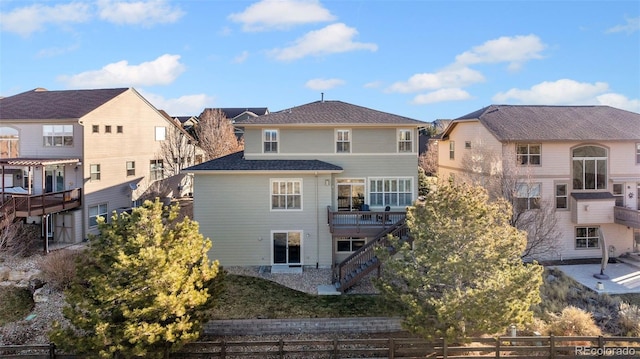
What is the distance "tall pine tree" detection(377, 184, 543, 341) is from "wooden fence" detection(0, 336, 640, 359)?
1.17 meters

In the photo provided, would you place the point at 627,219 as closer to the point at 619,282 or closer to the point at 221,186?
the point at 619,282

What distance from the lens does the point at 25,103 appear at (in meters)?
23.8

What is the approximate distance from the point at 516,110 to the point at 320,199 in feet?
47.7

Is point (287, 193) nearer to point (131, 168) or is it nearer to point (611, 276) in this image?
point (131, 168)

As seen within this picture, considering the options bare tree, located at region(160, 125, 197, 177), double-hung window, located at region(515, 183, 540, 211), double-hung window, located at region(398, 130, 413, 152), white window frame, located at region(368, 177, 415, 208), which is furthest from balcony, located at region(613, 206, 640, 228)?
bare tree, located at region(160, 125, 197, 177)

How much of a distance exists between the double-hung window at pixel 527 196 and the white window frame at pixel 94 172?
23433 millimetres

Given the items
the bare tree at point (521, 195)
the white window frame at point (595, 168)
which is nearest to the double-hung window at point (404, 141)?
the bare tree at point (521, 195)

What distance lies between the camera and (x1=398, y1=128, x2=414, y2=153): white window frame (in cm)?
2018

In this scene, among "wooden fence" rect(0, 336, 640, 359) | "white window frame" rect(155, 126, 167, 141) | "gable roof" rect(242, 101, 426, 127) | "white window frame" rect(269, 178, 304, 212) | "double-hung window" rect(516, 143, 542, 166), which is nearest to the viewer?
"wooden fence" rect(0, 336, 640, 359)

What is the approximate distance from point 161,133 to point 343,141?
15.3 m

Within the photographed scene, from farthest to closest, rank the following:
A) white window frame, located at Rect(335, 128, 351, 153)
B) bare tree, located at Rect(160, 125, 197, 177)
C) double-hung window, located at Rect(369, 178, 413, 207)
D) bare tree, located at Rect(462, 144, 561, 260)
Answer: bare tree, located at Rect(160, 125, 197, 177), white window frame, located at Rect(335, 128, 351, 153), double-hung window, located at Rect(369, 178, 413, 207), bare tree, located at Rect(462, 144, 561, 260)

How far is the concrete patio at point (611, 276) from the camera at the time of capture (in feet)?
57.2

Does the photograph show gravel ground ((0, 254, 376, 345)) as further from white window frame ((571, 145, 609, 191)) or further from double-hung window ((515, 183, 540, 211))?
white window frame ((571, 145, 609, 191))

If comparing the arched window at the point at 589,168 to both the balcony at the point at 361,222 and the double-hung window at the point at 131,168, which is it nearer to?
the balcony at the point at 361,222
